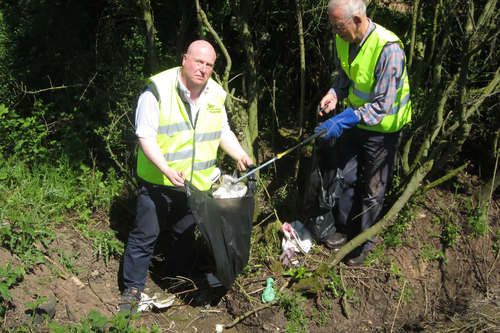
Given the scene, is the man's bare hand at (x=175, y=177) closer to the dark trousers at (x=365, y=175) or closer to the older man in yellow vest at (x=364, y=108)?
the older man in yellow vest at (x=364, y=108)

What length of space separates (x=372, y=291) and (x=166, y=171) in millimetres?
2094

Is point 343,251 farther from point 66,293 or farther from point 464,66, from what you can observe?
point 66,293

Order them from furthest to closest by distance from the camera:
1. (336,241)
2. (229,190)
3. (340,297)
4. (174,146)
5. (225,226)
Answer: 1. (336,241)
2. (340,297)
3. (229,190)
4. (225,226)
5. (174,146)

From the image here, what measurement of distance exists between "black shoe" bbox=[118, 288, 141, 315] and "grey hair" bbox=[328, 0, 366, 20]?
2.50 metres

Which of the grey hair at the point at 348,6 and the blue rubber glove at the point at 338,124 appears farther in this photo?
the blue rubber glove at the point at 338,124

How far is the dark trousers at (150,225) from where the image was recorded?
3.13 metres

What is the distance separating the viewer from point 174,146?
293cm

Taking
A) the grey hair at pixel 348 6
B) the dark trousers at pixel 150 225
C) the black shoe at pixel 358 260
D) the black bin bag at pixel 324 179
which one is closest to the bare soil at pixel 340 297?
the black shoe at pixel 358 260

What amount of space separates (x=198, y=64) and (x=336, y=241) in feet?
6.88

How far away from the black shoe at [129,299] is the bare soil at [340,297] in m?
0.07

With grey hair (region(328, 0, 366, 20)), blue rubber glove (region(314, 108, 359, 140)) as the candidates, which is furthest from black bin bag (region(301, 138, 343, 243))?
grey hair (region(328, 0, 366, 20))

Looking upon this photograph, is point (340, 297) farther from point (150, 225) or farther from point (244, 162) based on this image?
point (150, 225)

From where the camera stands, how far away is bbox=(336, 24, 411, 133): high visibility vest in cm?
309

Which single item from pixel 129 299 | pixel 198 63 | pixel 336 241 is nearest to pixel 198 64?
pixel 198 63
